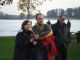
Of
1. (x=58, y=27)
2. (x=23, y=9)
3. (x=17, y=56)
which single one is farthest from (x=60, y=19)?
(x=23, y=9)

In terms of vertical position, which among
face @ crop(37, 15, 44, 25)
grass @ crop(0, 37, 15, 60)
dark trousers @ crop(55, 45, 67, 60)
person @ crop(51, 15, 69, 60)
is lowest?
grass @ crop(0, 37, 15, 60)

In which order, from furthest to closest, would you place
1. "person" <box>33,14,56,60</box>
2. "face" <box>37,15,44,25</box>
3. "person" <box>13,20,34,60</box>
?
"person" <box>33,14,56,60</box>, "face" <box>37,15,44,25</box>, "person" <box>13,20,34,60</box>

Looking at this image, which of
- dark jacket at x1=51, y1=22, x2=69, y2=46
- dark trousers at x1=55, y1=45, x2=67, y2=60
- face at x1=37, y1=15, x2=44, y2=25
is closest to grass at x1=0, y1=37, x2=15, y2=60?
dark trousers at x1=55, y1=45, x2=67, y2=60

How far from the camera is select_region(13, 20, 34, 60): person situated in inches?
419

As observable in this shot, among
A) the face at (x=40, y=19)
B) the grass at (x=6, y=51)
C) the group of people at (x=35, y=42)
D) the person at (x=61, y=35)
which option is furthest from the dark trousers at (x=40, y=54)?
the grass at (x=6, y=51)

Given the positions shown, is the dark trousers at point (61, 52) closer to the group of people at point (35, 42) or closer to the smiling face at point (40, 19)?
the group of people at point (35, 42)

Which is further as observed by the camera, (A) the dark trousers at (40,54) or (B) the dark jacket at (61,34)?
(B) the dark jacket at (61,34)

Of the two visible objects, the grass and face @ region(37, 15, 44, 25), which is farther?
the grass

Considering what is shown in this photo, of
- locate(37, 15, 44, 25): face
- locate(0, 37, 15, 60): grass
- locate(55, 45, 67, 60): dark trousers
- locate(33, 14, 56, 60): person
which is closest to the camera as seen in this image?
locate(37, 15, 44, 25): face

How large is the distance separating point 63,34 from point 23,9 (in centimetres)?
4193

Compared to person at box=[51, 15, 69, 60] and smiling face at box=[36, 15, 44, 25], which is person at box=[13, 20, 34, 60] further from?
person at box=[51, 15, 69, 60]

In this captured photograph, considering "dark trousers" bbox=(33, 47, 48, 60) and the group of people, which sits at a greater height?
the group of people

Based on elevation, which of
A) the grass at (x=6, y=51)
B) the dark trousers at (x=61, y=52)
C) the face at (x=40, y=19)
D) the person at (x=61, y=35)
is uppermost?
the face at (x=40, y=19)

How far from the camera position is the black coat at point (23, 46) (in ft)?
34.9
